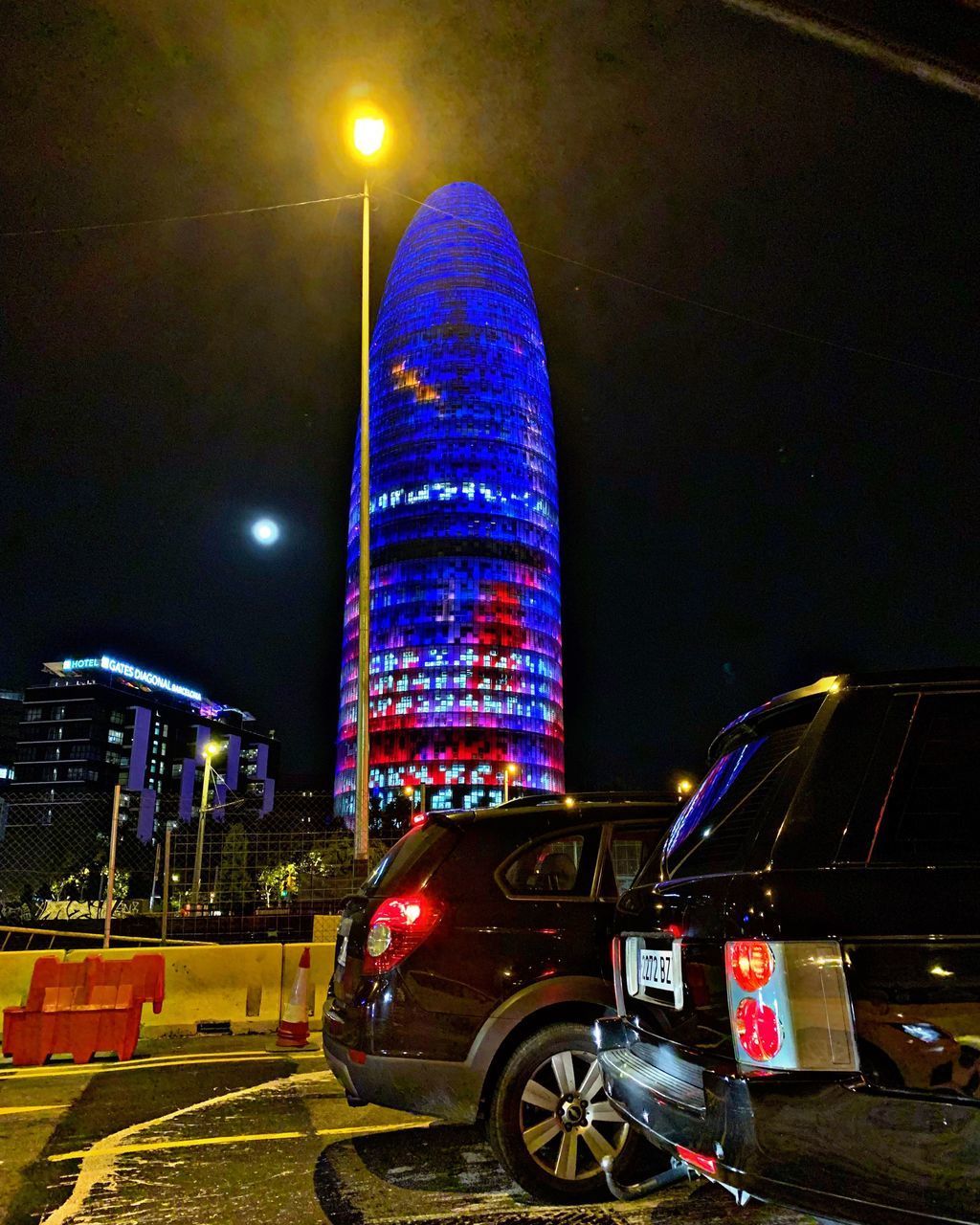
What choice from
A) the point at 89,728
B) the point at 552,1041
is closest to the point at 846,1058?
the point at 552,1041

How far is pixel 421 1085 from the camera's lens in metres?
4.29

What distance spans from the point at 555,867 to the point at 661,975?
1817mm

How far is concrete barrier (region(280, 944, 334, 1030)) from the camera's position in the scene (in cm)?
959

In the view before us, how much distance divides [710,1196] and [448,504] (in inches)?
4735

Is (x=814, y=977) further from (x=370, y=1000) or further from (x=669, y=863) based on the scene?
(x=370, y=1000)

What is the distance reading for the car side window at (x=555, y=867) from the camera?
187 inches

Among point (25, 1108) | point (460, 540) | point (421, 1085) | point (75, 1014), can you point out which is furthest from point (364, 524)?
point (460, 540)

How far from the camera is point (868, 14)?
3.32 meters

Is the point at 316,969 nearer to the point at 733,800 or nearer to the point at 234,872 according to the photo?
the point at 234,872

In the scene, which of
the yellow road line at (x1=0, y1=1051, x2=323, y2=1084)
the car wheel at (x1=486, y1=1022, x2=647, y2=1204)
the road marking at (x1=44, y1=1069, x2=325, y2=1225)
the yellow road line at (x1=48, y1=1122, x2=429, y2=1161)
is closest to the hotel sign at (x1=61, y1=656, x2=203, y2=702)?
the yellow road line at (x1=0, y1=1051, x2=323, y2=1084)

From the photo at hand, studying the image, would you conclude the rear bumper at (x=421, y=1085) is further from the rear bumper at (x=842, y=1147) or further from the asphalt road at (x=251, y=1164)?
the rear bumper at (x=842, y=1147)

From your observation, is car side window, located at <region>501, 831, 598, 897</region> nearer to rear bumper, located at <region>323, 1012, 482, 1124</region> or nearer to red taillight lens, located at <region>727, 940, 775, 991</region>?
rear bumper, located at <region>323, 1012, 482, 1124</region>

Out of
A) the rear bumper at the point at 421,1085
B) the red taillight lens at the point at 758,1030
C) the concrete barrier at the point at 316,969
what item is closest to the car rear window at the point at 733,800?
the red taillight lens at the point at 758,1030

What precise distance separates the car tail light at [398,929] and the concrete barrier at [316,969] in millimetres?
5393
